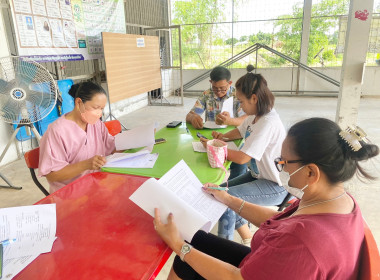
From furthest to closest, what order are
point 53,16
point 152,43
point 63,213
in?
1. point 152,43
2. point 53,16
3. point 63,213

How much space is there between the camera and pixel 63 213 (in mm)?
1022

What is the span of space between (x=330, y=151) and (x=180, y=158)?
88cm

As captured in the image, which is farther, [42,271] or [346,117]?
[346,117]

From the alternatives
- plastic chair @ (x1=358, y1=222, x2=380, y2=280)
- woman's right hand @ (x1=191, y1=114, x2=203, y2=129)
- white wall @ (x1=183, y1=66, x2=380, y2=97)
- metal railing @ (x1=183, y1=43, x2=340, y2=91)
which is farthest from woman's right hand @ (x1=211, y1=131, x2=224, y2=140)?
metal railing @ (x1=183, y1=43, x2=340, y2=91)

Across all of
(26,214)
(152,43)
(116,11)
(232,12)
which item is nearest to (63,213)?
(26,214)

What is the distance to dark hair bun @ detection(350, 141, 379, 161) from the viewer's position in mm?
727

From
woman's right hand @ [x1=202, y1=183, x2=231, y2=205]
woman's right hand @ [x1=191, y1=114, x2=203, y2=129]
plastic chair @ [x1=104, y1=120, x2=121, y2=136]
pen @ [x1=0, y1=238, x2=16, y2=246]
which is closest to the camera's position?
pen @ [x1=0, y1=238, x2=16, y2=246]

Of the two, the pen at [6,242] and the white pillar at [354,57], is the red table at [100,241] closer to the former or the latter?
the pen at [6,242]

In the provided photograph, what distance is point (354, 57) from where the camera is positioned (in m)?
2.33

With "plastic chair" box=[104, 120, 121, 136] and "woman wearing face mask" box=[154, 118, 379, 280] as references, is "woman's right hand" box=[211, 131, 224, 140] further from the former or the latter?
"woman wearing face mask" box=[154, 118, 379, 280]

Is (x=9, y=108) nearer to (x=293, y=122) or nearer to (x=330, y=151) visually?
(x=293, y=122)

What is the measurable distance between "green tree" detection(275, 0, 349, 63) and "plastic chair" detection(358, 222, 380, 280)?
7.64 metres

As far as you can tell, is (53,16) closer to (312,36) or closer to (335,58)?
(312,36)

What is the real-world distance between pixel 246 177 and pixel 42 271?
1.29 metres
